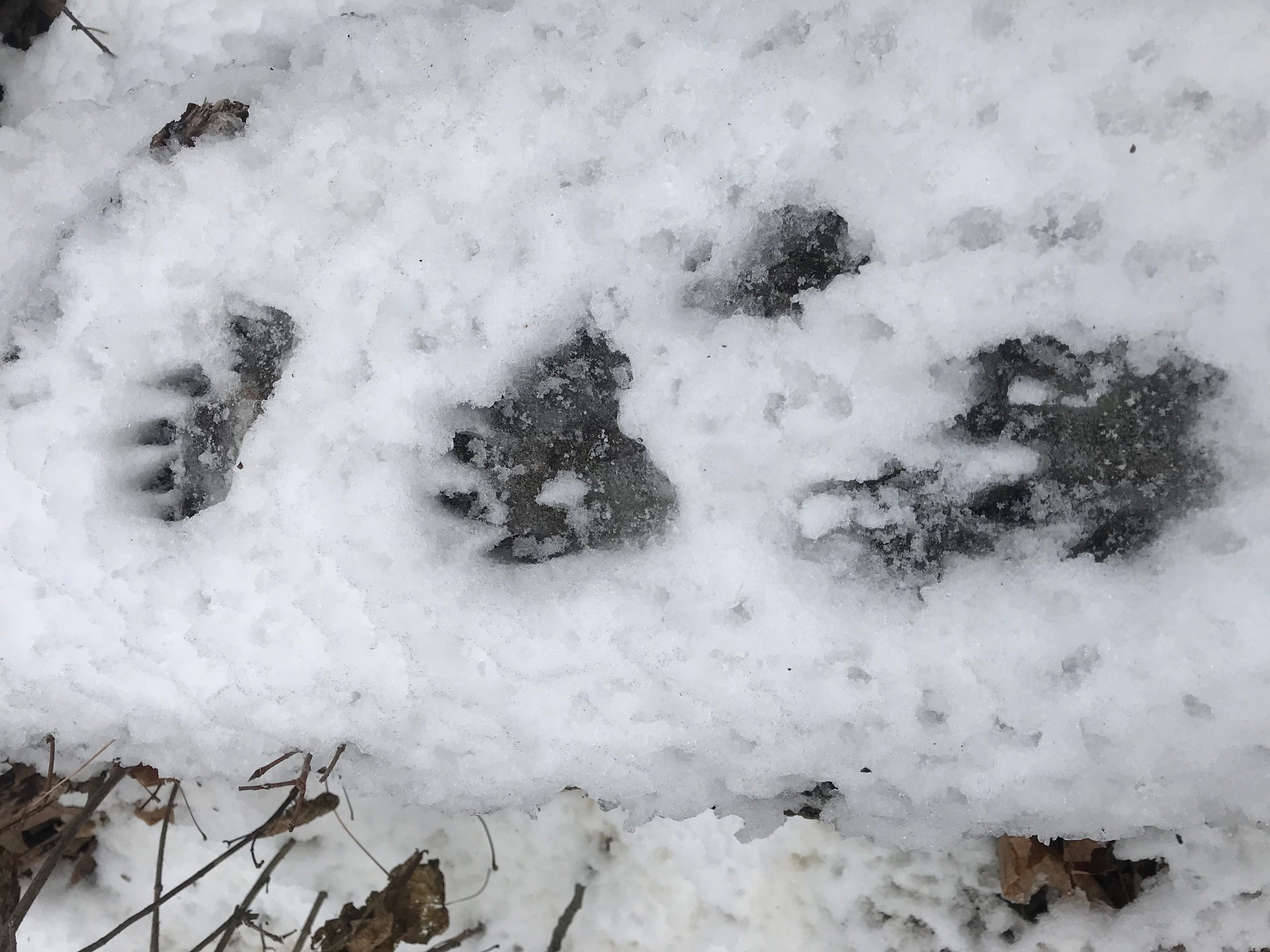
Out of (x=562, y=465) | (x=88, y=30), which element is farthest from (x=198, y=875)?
(x=88, y=30)

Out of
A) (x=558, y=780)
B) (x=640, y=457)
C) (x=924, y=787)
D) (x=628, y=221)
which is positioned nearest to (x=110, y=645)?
(x=558, y=780)

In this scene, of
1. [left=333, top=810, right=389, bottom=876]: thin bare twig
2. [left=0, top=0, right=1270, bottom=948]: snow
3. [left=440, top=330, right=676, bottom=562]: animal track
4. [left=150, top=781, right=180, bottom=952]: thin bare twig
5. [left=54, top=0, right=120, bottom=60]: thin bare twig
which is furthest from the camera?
[left=333, top=810, right=389, bottom=876]: thin bare twig

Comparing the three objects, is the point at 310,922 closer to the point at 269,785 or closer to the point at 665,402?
the point at 269,785

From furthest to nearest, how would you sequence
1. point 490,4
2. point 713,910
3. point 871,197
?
point 713,910, point 490,4, point 871,197

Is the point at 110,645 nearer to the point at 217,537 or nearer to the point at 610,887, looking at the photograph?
the point at 217,537

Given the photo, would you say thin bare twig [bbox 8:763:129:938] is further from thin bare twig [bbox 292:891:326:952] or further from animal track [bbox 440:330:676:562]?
animal track [bbox 440:330:676:562]

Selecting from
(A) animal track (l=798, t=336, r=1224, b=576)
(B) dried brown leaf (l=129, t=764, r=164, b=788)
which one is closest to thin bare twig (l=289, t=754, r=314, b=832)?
(B) dried brown leaf (l=129, t=764, r=164, b=788)

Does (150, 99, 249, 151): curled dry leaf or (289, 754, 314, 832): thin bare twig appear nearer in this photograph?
(150, 99, 249, 151): curled dry leaf
